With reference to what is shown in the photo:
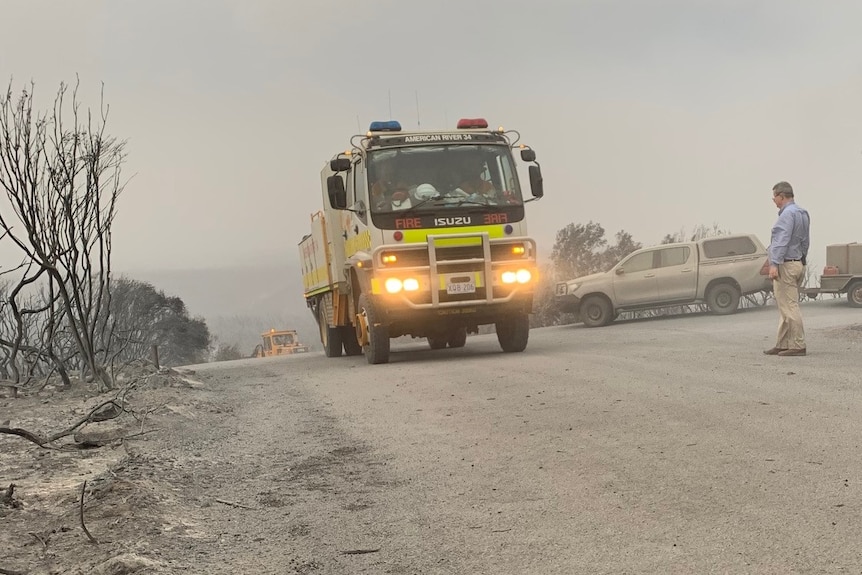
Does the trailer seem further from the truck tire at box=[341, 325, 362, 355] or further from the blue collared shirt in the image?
the truck tire at box=[341, 325, 362, 355]

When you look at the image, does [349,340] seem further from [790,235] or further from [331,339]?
[790,235]

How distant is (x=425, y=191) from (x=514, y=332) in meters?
2.77

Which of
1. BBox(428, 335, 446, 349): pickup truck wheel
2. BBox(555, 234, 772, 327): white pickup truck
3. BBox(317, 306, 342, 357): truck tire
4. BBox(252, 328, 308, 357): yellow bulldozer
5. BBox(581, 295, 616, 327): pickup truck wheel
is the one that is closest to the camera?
BBox(317, 306, 342, 357): truck tire

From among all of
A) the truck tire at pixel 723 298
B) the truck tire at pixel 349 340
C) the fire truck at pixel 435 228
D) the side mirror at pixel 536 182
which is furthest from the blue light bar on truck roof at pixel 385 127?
the truck tire at pixel 723 298

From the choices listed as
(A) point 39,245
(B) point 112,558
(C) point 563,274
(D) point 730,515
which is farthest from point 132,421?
(C) point 563,274

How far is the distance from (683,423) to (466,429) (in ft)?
5.32

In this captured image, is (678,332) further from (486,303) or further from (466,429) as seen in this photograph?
(466,429)

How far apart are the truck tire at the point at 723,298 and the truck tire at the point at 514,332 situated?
9576 millimetres

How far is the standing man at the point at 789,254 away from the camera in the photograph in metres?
8.91

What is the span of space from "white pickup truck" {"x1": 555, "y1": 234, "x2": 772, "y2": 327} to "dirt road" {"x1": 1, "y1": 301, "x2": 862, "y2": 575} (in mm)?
11044

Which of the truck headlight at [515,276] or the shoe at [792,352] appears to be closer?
the shoe at [792,352]

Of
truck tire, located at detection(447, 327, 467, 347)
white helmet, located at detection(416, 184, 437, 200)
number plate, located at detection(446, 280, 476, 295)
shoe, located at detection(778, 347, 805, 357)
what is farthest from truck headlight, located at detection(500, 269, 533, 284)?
truck tire, located at detection(447, 327, 467, 347)

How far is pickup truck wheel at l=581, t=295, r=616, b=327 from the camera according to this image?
19.4m

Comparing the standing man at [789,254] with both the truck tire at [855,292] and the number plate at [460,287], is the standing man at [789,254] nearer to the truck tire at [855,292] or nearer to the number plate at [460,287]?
the number plate at [460,287]
